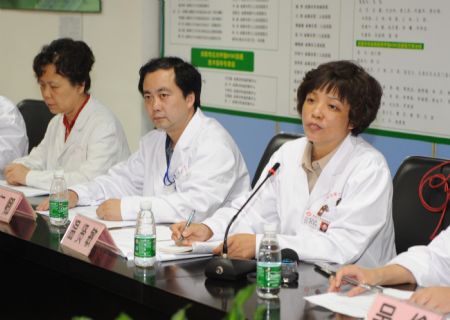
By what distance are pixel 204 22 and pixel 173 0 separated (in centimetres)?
29

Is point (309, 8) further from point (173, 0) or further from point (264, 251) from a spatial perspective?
point (264, 251)

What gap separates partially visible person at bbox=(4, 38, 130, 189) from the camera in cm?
359

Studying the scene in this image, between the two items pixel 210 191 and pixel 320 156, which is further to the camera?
pixel 210 191

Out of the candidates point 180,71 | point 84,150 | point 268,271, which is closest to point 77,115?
point 84,150

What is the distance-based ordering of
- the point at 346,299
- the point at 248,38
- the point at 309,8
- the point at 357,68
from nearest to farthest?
1. the point at 346,299
2. the point at 357,68
3. the point at 309,8
4. the point at 248,38

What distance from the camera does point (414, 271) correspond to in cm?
211

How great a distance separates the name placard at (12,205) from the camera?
9.25 ft

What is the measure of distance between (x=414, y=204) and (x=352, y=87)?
436mm

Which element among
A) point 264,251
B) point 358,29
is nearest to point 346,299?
point 264,251

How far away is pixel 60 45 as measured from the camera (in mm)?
3672

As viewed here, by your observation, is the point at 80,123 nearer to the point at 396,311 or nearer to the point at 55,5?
the point at 55,5

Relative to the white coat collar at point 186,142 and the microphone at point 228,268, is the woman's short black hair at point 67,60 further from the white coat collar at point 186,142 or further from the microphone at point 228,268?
the microphone at point 228,268

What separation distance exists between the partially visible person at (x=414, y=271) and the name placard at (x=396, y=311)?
238 mm

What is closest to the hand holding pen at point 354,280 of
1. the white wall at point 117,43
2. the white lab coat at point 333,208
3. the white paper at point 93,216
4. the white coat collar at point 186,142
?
the white lab coat at point 333,208
